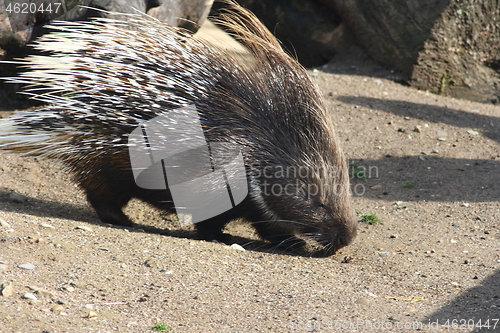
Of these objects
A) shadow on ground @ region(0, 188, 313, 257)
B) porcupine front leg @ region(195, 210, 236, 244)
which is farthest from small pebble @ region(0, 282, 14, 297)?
porcupine front leg @ region(195, 210, 236, 244)

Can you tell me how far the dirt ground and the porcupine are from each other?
350 millimetres

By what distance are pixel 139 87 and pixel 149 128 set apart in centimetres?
32

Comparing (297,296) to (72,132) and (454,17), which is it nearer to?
(72,132)

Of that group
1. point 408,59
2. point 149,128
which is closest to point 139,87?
point 149,128

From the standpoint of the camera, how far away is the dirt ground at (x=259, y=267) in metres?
2.85

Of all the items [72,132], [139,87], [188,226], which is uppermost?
[139,87]

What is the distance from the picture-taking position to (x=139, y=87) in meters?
3.84

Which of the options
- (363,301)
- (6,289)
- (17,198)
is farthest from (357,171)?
(6,289)

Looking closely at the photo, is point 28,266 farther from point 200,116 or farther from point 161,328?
point 200,116

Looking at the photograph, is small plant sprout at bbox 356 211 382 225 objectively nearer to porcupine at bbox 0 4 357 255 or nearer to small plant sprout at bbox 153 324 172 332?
porcupine at bbox 0 4 357 255

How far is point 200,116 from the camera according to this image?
3896mm

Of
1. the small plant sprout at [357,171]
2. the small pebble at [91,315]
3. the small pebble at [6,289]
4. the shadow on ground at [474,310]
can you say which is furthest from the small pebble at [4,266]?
the small plant sprout at [357,171]

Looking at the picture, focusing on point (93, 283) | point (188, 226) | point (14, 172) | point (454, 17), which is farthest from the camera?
point (454, 17)

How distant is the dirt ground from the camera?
2848 millimetres
